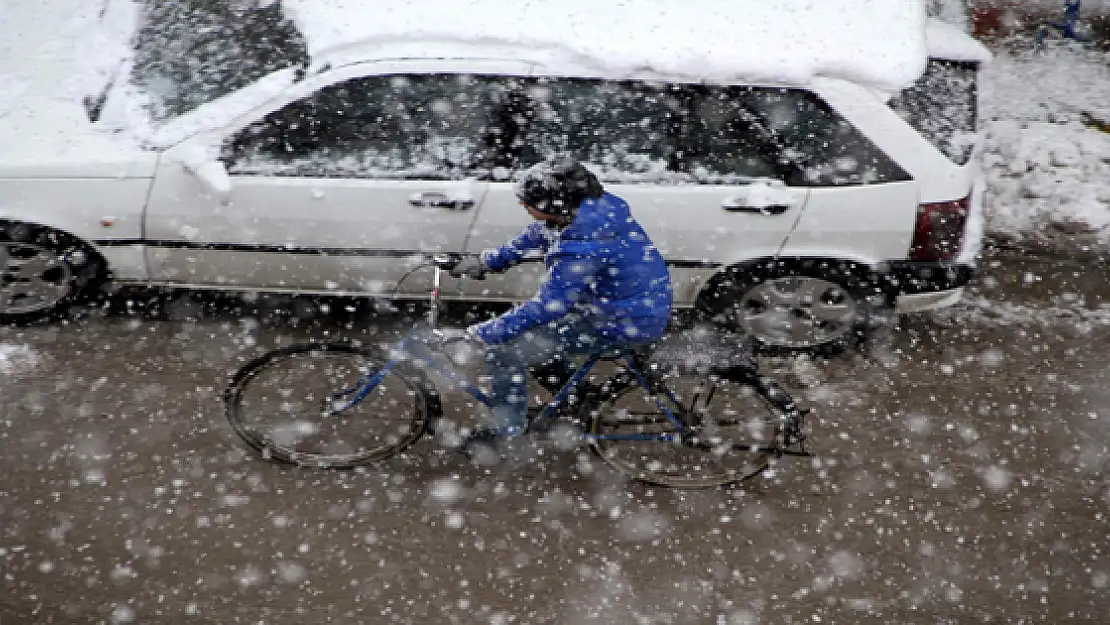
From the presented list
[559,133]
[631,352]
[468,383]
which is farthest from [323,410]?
[559,133]

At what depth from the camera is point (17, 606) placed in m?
3.53

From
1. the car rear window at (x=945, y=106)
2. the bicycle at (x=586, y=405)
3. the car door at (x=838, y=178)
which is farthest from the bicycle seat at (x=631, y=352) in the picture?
the car rear window at (x=945, y=106)

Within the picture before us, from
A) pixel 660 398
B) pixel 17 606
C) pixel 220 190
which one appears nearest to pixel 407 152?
pixel 220 190

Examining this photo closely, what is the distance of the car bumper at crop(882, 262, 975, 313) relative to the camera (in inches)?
178

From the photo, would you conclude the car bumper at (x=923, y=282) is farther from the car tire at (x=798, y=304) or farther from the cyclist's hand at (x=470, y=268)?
the cyclist's hand at (x=470, y=268)

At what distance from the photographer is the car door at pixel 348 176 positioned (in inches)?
164

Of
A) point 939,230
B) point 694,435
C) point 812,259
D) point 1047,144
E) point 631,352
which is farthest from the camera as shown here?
point 1047,144

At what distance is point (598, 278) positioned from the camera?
3.30 meters

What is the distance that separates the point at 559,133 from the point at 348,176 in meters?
1.02

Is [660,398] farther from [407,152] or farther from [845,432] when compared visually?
[407,152]

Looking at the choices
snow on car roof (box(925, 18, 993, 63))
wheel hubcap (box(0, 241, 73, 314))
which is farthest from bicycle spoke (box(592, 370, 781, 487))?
wheel hubcap (box(0, 241, 73, 314))

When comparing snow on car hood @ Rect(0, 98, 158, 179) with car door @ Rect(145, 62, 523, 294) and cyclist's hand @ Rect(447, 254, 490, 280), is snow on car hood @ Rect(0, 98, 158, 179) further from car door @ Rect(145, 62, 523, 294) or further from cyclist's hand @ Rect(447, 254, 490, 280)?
cyclist's hand @ Rect(447, 254, 490, 280)

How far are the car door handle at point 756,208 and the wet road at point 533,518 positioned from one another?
3.12ft

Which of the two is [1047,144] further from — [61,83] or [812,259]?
[61,83]
